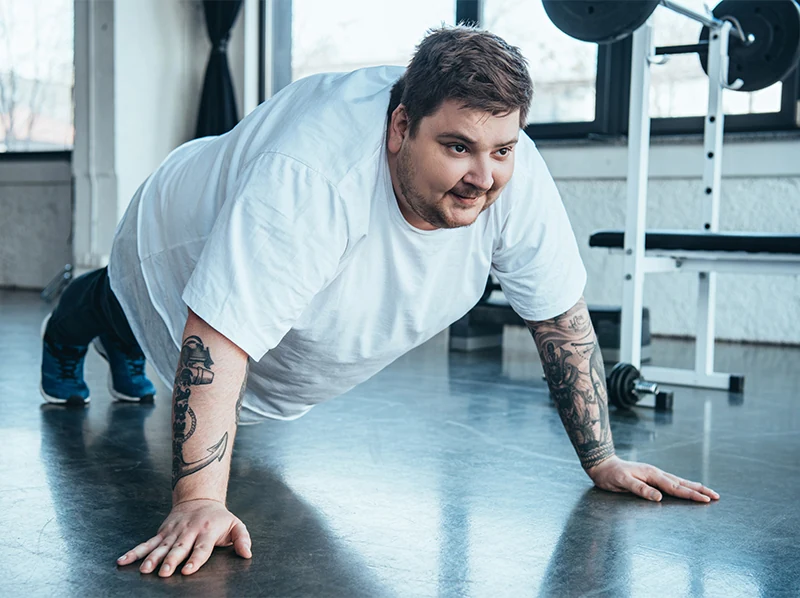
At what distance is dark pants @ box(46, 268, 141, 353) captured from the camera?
1.78 meters

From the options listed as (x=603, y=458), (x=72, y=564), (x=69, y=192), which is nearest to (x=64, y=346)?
(x=72, y=564)

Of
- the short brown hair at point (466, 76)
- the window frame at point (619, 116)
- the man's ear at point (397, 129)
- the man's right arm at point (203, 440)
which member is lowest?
the man's right arm at point (203, 440)

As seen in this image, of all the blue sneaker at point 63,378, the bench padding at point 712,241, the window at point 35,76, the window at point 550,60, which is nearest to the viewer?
the blue sneaker at point 63,378

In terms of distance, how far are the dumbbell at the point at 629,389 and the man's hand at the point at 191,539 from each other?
134 centimetres

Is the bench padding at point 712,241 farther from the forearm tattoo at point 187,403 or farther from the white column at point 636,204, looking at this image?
the forearm tattoo at point 187,403

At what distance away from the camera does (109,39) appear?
489 cm

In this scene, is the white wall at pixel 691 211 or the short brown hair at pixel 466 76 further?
the white wall at pixel 691 211

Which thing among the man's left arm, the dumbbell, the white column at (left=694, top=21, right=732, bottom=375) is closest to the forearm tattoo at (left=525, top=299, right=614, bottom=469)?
the man's left arm

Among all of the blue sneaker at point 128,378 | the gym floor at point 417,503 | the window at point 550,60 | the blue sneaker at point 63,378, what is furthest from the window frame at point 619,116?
the blue sneaker at point 63,378

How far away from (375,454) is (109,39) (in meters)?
3.90

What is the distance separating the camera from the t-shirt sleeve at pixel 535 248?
1.34 m

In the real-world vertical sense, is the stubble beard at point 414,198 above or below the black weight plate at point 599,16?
below

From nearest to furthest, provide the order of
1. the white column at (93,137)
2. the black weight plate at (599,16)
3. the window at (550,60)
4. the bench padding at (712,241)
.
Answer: the black weight plate at (599,16) → the bench padding at (712,241) → the window at (550,60) → the white column at (93,137)

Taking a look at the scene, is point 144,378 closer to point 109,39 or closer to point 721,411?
point 721,411
